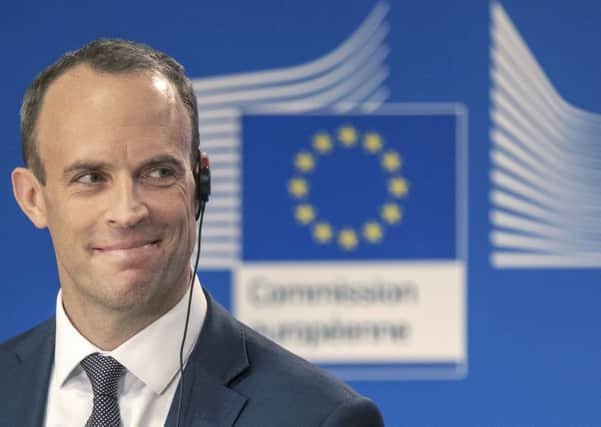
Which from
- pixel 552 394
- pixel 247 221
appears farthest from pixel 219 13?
pixel 552 394

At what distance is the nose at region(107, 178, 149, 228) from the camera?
2.04 metres

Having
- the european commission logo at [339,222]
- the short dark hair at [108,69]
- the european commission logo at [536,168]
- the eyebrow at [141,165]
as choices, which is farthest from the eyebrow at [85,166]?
the european commission logo at [536,168]

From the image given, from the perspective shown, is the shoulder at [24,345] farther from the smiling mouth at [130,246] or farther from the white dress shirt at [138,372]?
the smiling mouth at [130,246]

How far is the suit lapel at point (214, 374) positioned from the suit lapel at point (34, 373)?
238 mm

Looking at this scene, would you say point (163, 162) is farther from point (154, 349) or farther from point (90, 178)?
point (154, 349)

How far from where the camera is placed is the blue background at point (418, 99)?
14.4ft

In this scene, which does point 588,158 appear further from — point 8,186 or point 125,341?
point 125,341

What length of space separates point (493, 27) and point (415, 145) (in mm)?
467

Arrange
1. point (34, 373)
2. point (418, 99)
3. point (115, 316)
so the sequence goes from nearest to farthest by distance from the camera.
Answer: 1. point (115, 316)
2. point (34, 373)
3. point (418, 99)

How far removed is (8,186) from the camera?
4.41 meters

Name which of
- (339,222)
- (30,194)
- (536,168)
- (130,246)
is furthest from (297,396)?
(536,168)

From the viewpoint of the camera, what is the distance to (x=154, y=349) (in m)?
2.17

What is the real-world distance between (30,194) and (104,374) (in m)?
0.34

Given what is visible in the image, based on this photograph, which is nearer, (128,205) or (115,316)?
(128,205)
